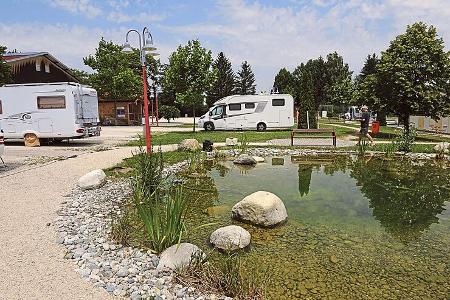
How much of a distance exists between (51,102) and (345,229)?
1407 centimetres

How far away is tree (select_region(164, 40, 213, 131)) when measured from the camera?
2359cm

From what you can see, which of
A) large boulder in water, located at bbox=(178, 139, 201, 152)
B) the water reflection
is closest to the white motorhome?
large boulder in water, located at bbox=(178, 139, 201, 152)

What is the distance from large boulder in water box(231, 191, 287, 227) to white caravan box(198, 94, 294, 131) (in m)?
18.9

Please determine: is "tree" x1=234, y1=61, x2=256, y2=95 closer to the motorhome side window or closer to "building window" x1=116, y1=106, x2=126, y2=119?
"building window" x1=116, y1=106, x2=126, y2=119

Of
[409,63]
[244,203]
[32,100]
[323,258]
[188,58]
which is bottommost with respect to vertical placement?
[323,258]

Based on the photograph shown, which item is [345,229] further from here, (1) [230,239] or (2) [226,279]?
(2) [226,279]

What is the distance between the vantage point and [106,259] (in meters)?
4.33

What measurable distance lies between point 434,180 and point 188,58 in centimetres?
1800

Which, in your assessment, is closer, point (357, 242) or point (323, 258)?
point (323, 258)

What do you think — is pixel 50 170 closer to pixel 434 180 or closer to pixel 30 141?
pixel 30 141

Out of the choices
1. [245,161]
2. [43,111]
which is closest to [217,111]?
[43,111]

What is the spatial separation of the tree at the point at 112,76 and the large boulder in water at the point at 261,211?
30458 millimetres

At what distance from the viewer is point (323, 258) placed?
4656 millimetres

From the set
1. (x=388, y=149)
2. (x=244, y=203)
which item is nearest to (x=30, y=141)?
(x=244, y=203)
